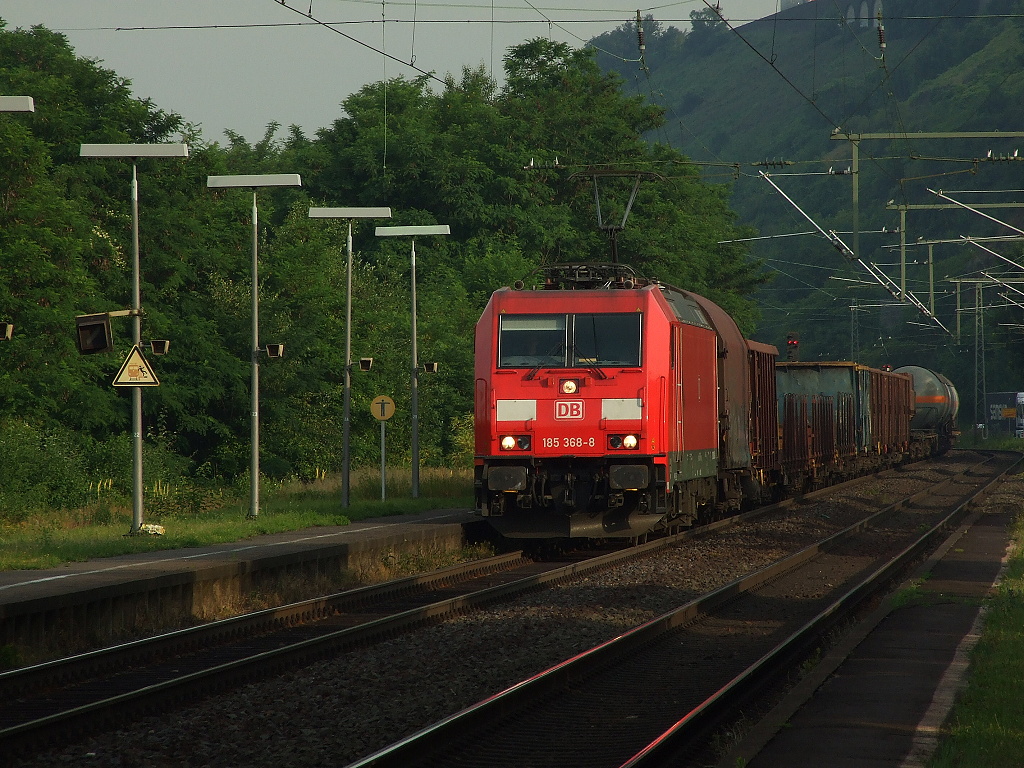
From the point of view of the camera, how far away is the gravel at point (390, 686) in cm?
796

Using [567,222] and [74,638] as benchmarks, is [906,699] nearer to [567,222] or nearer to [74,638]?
[74,638]

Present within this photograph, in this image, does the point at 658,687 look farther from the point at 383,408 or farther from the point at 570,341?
the point at 383,408

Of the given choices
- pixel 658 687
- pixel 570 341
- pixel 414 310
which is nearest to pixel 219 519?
pixel 414 310

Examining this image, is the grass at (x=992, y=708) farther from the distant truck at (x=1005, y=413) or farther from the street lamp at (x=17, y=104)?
the distant truck at (x=1005, y=413)

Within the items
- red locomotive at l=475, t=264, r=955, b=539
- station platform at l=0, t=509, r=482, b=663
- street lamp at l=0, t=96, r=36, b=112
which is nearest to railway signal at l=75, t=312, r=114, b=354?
station platform at l=0, t=509, r=482, b=663

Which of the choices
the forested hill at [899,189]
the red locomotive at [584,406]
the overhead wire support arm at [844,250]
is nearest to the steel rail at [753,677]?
the red locomotive at [584,406]

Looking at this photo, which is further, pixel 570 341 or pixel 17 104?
pixel 570 341

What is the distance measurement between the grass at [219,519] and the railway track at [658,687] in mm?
8041

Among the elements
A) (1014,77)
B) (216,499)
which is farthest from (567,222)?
(1014,77)

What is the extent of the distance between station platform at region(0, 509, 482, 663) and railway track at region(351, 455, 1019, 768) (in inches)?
202

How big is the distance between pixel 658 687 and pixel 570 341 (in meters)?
8.51

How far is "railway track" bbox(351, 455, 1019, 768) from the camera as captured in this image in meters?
7.75

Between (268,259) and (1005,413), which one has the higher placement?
(268,259)

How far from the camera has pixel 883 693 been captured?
898 centimetres
